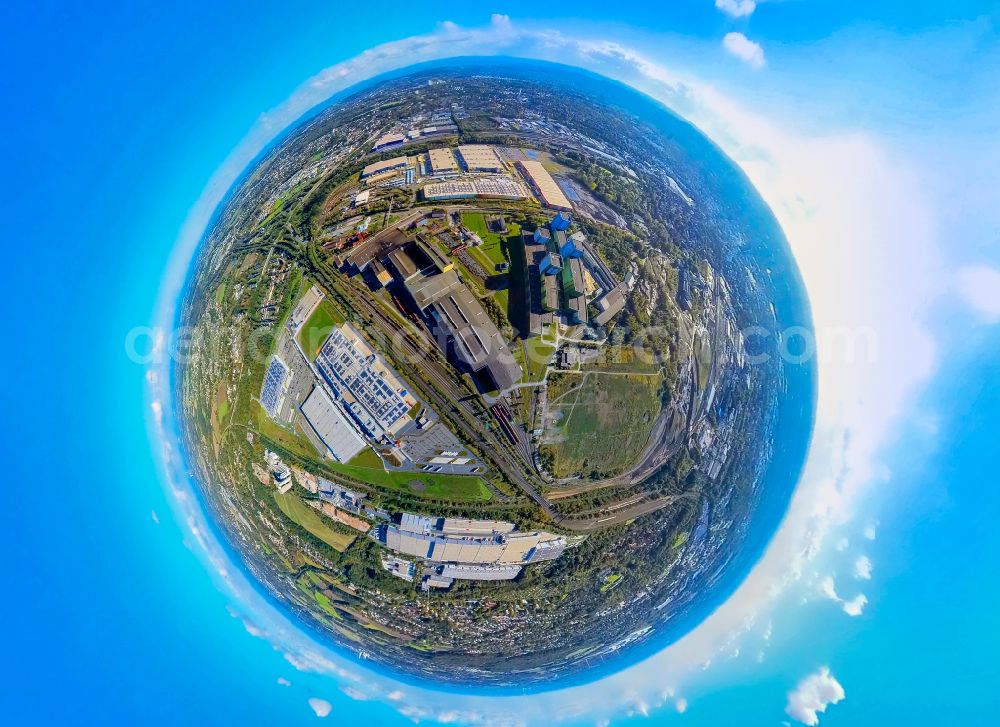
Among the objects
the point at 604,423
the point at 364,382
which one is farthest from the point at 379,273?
the point at 604,423

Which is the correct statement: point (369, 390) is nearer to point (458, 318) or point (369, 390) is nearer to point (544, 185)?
point (458, 318)

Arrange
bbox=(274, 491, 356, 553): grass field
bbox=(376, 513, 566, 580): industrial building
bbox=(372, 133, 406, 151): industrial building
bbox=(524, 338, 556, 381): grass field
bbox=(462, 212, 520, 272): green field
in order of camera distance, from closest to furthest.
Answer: bbox=(524, 338, 556, 381): grass field
bbox=(376, 513, 566, 580): industrial building
bbox=(462, 212, 520, 272): green field
bbox=(274, 491, 356, 553): grass field
bbox=(372, 133, 406, 151): industrial building

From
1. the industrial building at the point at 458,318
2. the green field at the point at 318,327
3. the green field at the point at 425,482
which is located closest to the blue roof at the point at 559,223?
the industrial building at the point at 458,318

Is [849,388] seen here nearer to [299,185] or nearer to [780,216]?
[780,216]

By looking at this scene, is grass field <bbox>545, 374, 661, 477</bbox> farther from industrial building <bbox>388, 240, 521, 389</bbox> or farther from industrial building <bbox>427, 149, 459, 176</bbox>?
industrial building <bbox>427, 149, 459, 176</bbox>

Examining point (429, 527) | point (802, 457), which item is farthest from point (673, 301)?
point (802, 457)

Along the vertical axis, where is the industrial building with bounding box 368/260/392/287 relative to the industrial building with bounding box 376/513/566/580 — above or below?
above

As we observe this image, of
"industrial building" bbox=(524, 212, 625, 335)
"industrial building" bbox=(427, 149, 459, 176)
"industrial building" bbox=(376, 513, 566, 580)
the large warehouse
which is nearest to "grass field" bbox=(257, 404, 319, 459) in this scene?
"industrial building" bbox=(376, 513, 566, 580)
